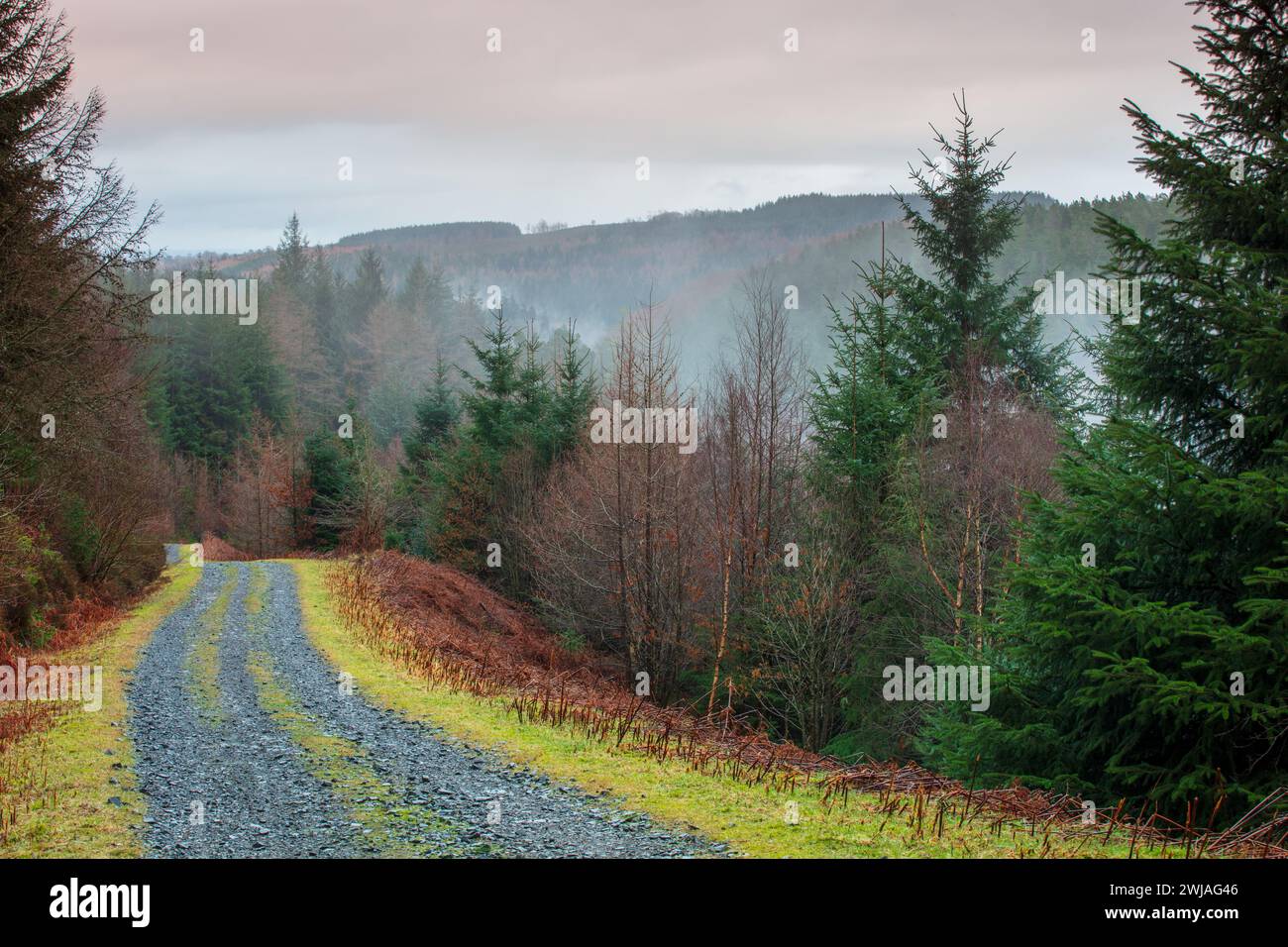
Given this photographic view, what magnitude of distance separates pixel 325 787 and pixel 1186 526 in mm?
9114

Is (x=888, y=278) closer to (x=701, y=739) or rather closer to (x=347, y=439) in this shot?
(x=701, y=739)

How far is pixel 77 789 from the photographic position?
30.7 feet

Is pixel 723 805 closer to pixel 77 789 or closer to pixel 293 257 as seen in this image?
pixel 77 789

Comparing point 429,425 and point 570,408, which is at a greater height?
point 570,408

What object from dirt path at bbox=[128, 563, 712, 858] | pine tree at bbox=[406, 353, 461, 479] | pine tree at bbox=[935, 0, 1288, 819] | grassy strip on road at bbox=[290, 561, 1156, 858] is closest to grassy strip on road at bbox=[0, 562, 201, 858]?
dirt path at bbox=[128, 563, 712, 858]

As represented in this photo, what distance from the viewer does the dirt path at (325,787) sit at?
25.8 feet

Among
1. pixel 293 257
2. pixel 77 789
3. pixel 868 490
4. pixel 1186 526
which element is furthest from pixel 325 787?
pixel 293 257

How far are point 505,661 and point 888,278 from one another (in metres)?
16.6

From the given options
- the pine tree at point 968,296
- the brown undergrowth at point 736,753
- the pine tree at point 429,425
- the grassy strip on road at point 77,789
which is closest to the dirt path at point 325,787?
the grassy strip on road at point 77,789

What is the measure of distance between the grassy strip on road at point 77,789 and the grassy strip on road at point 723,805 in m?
3.67

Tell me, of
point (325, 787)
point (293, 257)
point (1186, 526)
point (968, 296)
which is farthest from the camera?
point (293, 257)

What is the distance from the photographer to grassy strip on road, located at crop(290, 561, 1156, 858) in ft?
24.5

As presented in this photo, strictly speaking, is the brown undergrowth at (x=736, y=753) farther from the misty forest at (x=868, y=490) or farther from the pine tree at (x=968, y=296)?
the pine tree at (x=968, y=296)

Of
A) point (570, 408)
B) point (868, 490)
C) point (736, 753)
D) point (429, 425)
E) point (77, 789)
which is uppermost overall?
point (570, 408)
